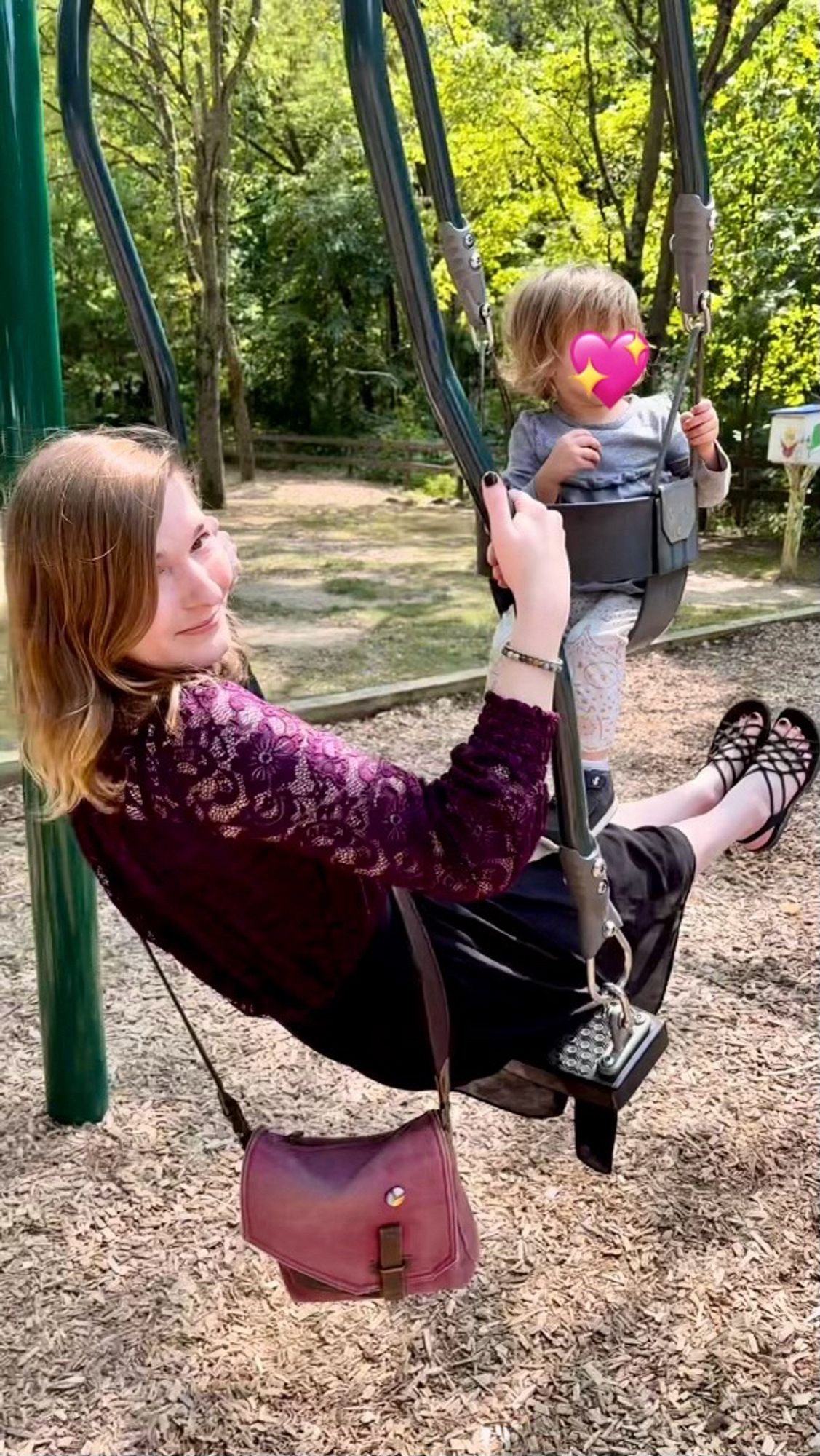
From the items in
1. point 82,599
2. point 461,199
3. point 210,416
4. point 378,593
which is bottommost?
point 378,593

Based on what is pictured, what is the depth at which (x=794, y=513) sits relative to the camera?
7973mm

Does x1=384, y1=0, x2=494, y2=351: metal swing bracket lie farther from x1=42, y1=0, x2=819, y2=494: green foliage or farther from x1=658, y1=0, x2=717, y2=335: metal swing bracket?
x1=42, y1=0, x2=819, y2=494: green foliage

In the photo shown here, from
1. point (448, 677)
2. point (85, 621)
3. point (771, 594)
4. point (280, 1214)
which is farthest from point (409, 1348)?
point (771, 594)

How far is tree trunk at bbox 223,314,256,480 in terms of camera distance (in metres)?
15.2

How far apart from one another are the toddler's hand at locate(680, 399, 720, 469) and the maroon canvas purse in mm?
789

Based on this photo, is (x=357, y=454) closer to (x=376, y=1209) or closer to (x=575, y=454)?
(x=575, y=454)

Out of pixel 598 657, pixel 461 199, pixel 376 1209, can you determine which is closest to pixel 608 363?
pixel 598 657

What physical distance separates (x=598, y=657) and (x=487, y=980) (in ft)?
2.30

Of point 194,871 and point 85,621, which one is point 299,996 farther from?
point 85,621

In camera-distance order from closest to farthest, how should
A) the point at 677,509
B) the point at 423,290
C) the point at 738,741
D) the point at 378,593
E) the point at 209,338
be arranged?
the point at 423,290, the point at 677,509, the point at 738,741, the point at 378,593, the point at 209,338

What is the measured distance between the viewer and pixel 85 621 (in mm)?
1130

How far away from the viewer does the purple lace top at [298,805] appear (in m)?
1.12

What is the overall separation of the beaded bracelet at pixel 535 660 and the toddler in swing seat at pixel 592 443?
40 cm

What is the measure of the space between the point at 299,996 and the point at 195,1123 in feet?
3.52
